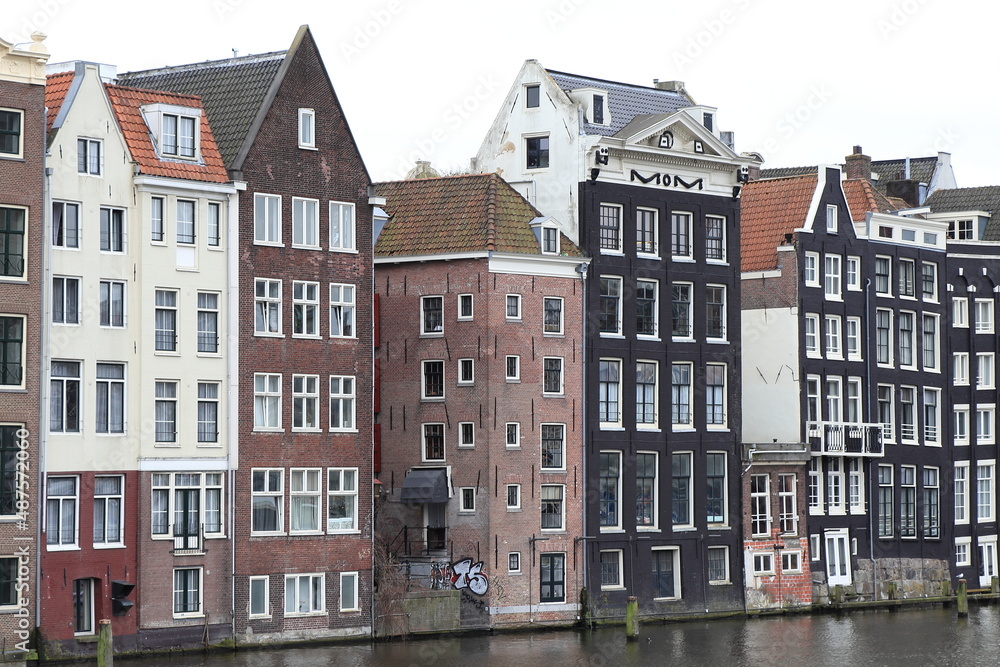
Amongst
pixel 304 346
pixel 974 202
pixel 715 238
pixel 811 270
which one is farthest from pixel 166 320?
pixel 974 202

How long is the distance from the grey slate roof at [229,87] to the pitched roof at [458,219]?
9.18m

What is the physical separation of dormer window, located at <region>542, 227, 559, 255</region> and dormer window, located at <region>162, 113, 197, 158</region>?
1487 centimetres

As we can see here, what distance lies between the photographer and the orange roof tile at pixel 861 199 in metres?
85.6

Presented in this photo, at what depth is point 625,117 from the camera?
7625 centimetres

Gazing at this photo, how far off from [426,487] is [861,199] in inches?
1063

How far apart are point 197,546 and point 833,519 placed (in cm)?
3124

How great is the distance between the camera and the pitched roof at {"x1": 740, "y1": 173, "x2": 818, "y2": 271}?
81.7m

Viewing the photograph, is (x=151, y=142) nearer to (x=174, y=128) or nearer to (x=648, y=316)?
(x=174, y=128)

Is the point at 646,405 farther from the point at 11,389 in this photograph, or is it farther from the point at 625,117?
the point at 11,389

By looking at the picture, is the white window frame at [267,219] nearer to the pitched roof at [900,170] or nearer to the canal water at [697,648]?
the canal water at [697,648]

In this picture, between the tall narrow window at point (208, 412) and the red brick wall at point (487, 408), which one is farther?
the red brick wall at point (487, 408)

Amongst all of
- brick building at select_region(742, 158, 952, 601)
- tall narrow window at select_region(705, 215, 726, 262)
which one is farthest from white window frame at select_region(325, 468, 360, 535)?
brick building at select_region(742, 158, 952, 601)

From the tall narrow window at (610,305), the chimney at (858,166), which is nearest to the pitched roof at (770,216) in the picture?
the tall narrow window at (610,305)

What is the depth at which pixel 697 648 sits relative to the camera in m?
66.1
